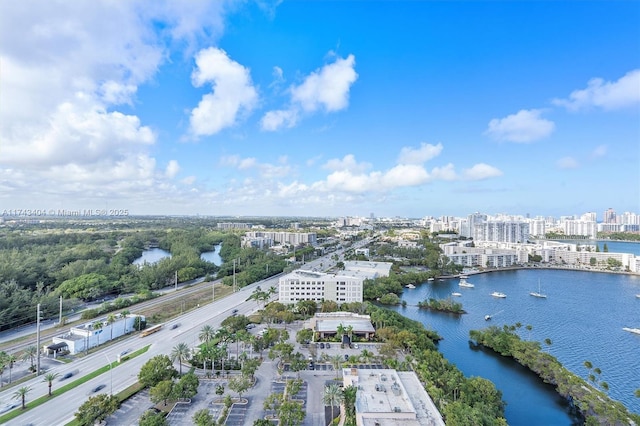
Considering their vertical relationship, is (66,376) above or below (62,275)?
below

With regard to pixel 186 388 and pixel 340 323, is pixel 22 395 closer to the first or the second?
pixel 186 388

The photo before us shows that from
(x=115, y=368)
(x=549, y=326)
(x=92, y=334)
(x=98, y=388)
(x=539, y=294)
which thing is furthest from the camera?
(x=539, y=294)

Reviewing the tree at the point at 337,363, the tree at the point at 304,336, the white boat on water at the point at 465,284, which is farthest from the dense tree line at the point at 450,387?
the white boat on water at the point at 465,284

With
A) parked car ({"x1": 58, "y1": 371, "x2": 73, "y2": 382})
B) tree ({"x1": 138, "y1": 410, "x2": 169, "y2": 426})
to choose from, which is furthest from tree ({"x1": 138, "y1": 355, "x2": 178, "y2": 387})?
parked car ({"x1": 58, "y1": 371, "x2": 73, "y2": 382})

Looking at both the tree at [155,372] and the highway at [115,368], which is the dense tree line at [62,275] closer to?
the highway at [115,368]

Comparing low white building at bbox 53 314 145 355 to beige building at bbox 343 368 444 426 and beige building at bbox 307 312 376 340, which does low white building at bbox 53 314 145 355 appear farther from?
beige building at bbox 343 368 444 426

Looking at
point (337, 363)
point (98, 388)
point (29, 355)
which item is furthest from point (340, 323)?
point (29, 355)
